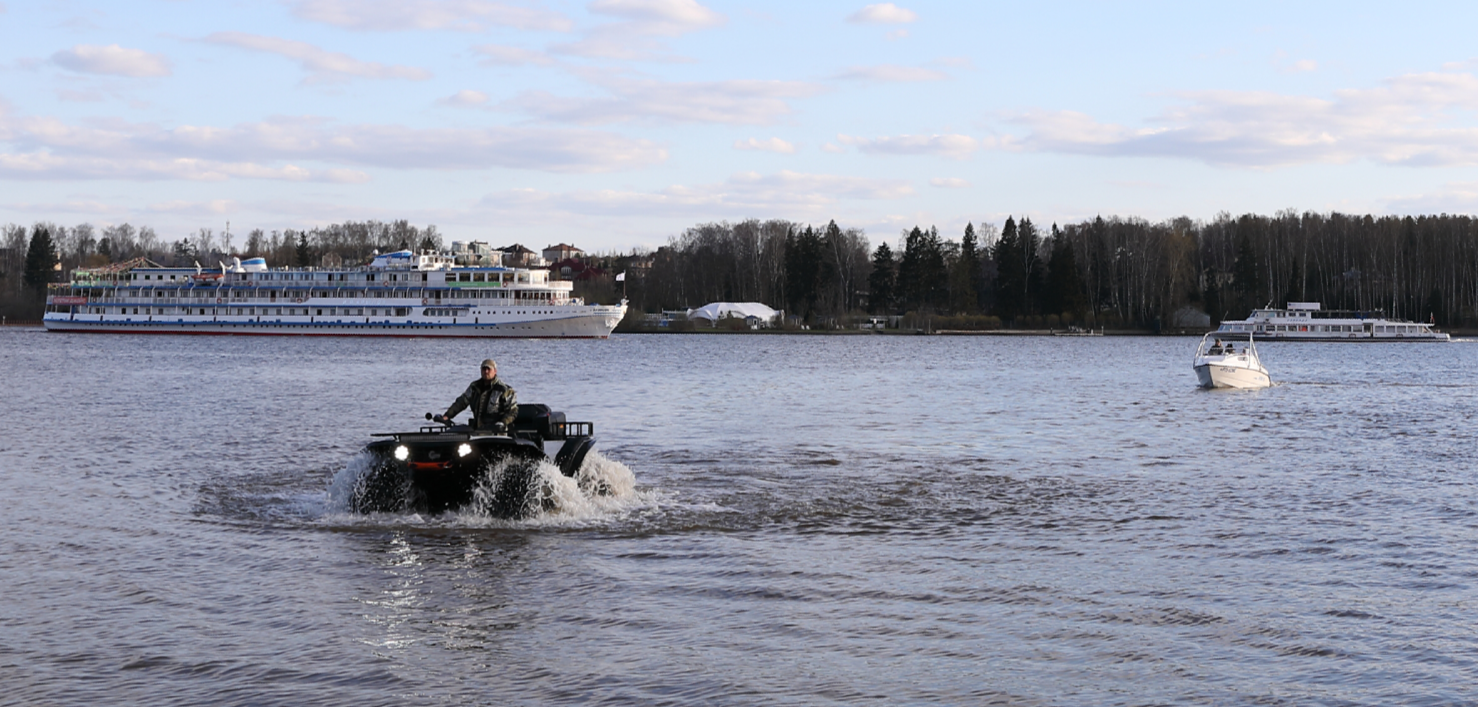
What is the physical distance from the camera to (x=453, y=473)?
1794cm

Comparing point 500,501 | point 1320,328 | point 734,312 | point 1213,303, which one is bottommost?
point 500,501

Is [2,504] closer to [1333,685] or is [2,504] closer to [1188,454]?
[1333,685]

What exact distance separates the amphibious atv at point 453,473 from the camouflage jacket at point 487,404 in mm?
220

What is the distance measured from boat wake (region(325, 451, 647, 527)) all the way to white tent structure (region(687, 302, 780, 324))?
137m

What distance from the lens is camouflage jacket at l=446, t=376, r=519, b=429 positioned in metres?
18.6

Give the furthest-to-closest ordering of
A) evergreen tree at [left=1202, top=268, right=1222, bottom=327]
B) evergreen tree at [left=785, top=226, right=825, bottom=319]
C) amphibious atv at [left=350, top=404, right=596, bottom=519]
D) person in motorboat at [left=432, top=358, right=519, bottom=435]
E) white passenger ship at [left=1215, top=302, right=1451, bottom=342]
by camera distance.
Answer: evergreen tree at [left=785, top=226, right=825, bottom=319] → evergreen tree at [left=1202, top=268, right=1222, bottom=327] → white passenger ship at [left=1215, top=302, right=1451, bottom=342] → person in motorboat at [left=432, top=358, right=519, bottom=435] → amphibious atv at [left=350, top=404, right=596, bottom=519]

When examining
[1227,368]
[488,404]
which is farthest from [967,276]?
[488,404]

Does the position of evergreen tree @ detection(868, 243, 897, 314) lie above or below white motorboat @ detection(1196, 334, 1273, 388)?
above

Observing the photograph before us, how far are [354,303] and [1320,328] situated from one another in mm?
98455

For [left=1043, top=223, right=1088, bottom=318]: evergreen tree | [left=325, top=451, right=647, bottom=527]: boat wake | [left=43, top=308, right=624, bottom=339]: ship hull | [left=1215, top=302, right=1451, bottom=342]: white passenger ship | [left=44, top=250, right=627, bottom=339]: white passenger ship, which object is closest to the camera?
[left=325, top=451, right=647, bottom=527]: boat wake

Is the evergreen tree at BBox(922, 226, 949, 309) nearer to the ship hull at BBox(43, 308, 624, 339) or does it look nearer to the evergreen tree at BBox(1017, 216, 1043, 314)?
the evergreen tree at BBox(1017, 216, 1043, 314)

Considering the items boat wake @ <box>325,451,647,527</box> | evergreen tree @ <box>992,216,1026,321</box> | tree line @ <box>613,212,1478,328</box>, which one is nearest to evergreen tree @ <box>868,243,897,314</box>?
tree line @ <box>613,212,1478,328</box>

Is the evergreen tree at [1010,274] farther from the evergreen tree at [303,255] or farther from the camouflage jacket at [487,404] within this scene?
the camouflage jacket at [487,404]

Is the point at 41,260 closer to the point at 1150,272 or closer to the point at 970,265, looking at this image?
the point at 970,265
